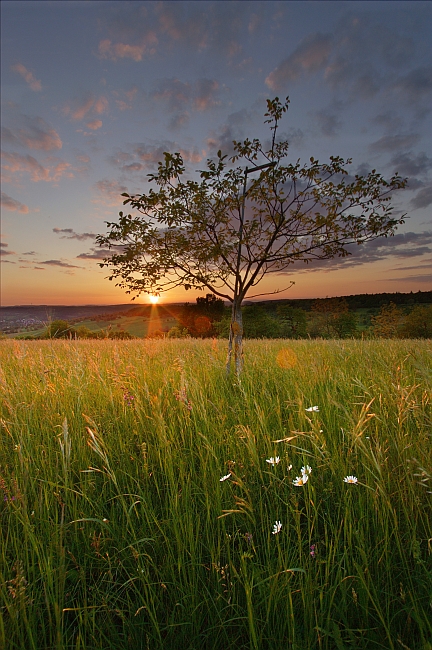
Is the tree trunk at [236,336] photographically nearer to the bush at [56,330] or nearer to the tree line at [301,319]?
the bush at [56,330]

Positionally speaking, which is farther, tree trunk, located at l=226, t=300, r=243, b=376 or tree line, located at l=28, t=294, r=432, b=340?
tree line, located at l=28, t=294, r=432, b=340

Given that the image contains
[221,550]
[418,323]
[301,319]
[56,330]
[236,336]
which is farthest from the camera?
[301,319]

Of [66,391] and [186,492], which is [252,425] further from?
[66,391]

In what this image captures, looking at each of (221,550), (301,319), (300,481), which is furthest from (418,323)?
(221,550)

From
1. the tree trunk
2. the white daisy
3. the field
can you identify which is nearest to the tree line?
the tree trunk

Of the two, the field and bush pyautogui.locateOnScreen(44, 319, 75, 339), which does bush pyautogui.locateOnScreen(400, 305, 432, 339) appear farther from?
the field

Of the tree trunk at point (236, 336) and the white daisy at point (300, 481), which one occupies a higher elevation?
the tree trunk at point (236, 336)

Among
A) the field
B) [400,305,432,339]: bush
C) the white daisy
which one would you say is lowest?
[400,305,432,339]: bush

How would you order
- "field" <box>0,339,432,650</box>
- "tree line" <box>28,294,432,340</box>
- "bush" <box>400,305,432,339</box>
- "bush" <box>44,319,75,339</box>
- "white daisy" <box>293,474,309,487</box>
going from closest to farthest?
"field" <box>0,339,432,650</box> < "white daisy" <box>293,474,309,487</box> < "bush" <box>44,319,75,339</box> < "bush" <box>400,305,432,339</box> < "tree line" <box>28,294,432,340</box>

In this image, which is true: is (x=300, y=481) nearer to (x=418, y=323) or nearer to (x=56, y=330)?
(x=56, y=330)

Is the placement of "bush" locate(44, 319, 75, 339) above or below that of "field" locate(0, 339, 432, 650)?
above

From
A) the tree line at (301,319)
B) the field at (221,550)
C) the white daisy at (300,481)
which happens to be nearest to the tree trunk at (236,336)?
the field at (221,550)

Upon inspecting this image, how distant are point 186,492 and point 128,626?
2.15ft

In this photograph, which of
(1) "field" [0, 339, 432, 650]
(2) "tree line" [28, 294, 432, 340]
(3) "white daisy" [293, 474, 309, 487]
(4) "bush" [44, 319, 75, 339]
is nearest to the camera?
(1) "field" [0, 339, 432, 650]
